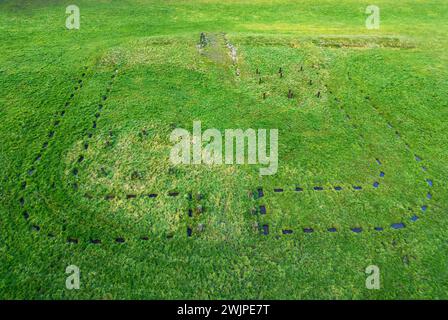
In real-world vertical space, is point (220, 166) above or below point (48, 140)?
below

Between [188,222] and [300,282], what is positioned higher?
[188,222]

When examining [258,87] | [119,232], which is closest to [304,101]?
[258,87]

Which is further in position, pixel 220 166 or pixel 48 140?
pixel 48 140

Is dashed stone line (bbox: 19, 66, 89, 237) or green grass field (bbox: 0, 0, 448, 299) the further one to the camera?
dashed stone line (bbox: 19, 66, 89, 237)

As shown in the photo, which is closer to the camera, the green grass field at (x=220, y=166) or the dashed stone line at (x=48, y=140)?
the green grass field at (x=220, y=166)

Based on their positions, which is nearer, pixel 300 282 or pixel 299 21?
pixel 300 282

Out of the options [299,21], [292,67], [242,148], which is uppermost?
[299,21]

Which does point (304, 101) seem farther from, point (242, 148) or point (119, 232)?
point (119, 232)
